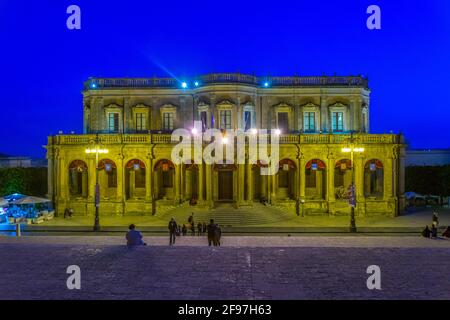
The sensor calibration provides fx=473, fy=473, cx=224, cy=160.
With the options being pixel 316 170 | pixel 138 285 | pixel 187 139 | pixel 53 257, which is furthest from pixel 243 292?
pixel 316 170

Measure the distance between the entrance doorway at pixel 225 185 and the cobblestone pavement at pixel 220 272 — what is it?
999 inches

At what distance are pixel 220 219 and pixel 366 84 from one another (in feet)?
75.7

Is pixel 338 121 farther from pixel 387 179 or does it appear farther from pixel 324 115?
pixel 387 179

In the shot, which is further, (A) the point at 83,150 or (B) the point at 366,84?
(B) the point at 366,84

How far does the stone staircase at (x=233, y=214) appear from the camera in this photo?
38.0 m

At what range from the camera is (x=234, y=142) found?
42.2m

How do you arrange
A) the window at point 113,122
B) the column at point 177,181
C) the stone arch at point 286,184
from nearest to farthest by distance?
1. the column at point 177,181
2. the stone arch at point 286,184
3. the window at point 113,122

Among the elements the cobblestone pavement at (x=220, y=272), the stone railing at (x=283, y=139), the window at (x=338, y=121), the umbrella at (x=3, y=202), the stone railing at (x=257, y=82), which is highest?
the stone railing at (x=257, y=82)

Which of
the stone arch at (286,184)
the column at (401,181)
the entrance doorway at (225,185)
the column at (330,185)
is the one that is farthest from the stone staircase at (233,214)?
the column at (401,181)

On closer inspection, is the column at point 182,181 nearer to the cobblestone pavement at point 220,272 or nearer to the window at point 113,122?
the window at point 113,122

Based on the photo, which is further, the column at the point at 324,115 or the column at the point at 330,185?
the column at the point at 324,115

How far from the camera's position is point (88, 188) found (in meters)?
48.0

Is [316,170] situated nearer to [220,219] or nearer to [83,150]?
[220,219]
